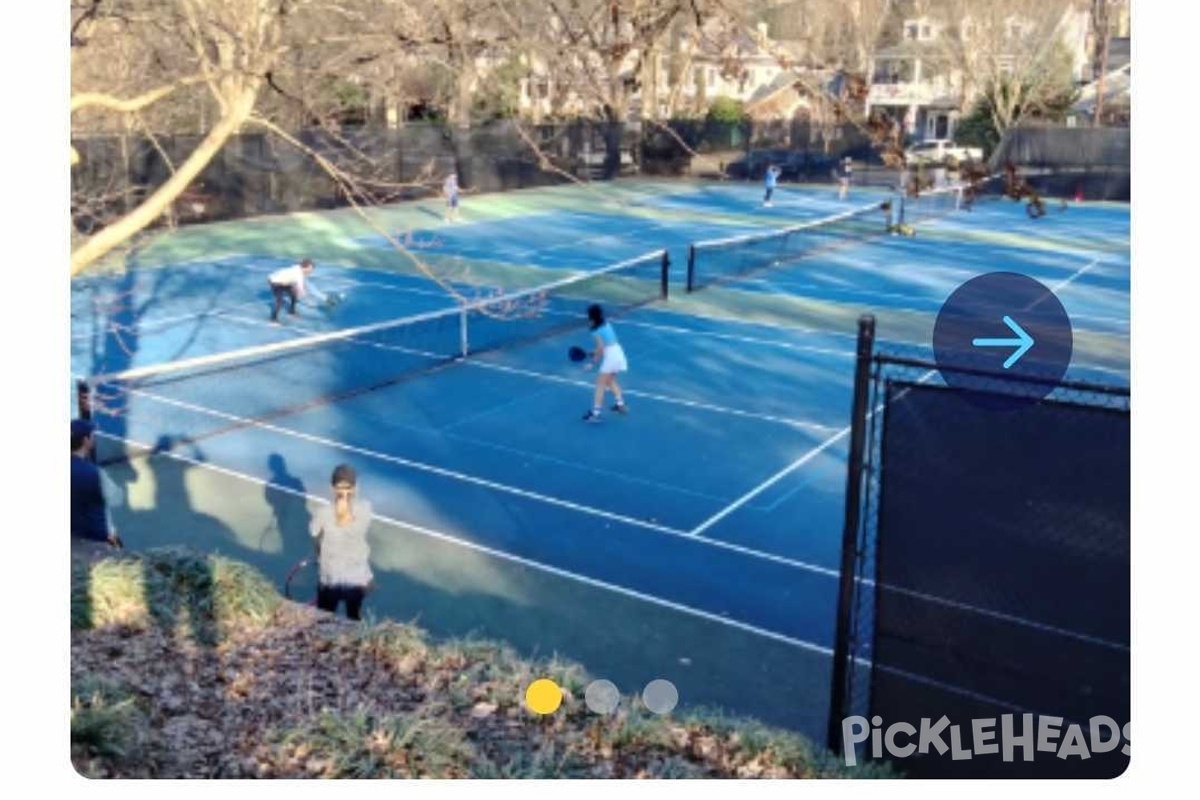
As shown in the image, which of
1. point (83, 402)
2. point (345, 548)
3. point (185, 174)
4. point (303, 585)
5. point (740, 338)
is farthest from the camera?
point (740, 338)

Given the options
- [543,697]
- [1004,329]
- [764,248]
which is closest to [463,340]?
[1004,329]

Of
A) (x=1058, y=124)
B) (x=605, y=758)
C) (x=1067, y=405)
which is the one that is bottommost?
(x=605, y=758)

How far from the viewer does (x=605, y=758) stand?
5.62 meters

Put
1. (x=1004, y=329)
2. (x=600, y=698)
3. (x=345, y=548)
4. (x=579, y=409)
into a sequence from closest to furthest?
(x=600, y=698) < (x=345, y=548) < (x=579, y=409) < (x=1004, y=329)

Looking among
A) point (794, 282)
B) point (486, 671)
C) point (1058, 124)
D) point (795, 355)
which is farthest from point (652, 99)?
point (1058, 124)

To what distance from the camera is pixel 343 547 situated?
8.27 meters

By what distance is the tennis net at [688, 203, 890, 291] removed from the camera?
25.4 metres

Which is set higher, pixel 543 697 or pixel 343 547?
pixel 343 547

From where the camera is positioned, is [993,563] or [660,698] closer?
[993,563]

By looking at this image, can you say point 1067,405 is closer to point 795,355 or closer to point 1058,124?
point 795,355

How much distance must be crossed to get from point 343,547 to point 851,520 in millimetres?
3639

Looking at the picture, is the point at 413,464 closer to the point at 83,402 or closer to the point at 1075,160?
the point at 83,402

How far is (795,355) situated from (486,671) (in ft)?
42.3

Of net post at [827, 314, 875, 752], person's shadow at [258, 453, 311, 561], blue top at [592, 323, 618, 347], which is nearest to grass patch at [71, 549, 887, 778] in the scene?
net post at [827, 314, 875, 752]
